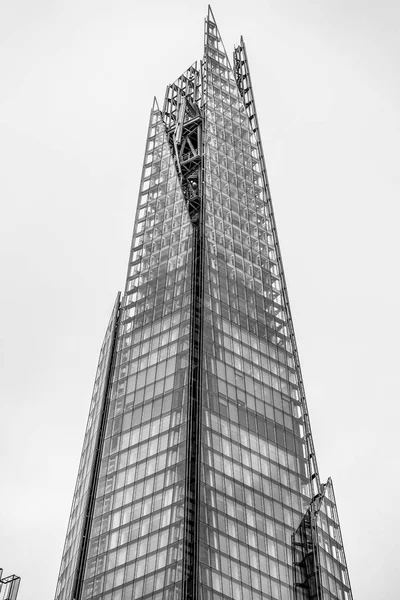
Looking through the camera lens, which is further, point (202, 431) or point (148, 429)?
point (148, 429)

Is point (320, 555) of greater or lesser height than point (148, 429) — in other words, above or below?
below

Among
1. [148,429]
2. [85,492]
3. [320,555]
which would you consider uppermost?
[148,429]

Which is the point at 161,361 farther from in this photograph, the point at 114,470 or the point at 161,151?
the point at 161,151

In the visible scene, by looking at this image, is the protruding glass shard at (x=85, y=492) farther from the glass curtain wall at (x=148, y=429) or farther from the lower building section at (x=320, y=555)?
the lower building section at (x=320, y=555)

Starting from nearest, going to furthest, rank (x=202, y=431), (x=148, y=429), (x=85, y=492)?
(x=202, y=431) → (x=148, y=429) → (x=85, y=492)

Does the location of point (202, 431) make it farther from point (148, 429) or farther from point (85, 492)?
point (85, 492)

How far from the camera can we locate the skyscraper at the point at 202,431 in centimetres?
10662

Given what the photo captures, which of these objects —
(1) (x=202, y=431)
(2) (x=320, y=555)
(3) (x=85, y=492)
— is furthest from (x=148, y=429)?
(2) (x=320, y=555)

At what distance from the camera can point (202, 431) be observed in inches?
4483

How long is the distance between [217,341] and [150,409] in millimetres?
12062

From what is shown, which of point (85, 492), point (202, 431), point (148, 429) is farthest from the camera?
point (85, 492)

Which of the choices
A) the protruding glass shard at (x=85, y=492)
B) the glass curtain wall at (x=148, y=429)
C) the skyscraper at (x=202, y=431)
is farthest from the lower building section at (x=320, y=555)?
the protruding glass shard at (x=85, y=492)

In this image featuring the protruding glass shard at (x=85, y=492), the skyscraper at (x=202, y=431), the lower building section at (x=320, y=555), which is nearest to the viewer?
the skyscraper at (x=202, y=431)

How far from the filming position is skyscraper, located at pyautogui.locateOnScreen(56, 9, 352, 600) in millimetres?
106625
